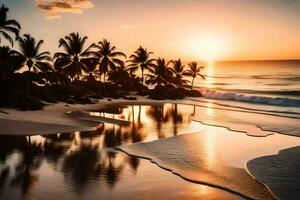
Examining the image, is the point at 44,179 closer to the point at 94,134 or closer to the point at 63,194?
the point at 63,194

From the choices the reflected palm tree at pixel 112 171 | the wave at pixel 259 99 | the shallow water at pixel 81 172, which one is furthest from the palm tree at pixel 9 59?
the wave at pixel 259 99

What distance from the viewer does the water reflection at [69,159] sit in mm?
13242

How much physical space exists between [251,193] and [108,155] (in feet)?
25.7

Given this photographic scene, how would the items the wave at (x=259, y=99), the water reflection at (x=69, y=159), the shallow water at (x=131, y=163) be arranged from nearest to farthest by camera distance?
the shallow water at (x=131, y=163) → the water reflection at (x=69, y=159) → the wave at (x=259, y=99)

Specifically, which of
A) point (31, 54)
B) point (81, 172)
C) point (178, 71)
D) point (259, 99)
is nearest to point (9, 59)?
point (31, 54)

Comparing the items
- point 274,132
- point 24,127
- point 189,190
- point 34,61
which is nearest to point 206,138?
point 274,132

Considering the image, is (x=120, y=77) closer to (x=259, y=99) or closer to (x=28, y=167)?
(x=259, y=99)

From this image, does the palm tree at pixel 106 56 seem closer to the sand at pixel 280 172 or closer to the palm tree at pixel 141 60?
the palm tree at pixel 141 60

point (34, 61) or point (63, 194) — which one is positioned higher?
point (34, 61)

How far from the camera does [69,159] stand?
55.6 ft

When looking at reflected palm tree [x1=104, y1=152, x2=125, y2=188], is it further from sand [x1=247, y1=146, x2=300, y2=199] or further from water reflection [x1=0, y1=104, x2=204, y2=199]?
sand [x1=247, y1=146, x2=300, y2=199]

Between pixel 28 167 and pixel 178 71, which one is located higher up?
pixel 178 71

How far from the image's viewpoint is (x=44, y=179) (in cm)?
1373

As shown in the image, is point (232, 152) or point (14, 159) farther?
point (232, 152)
